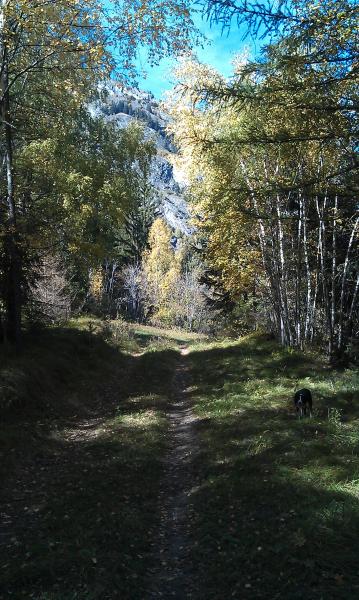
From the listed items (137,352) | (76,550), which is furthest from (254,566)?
(137,352)

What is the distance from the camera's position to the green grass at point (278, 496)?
464cm

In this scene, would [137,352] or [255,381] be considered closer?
[255,381]

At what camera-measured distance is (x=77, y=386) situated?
43.4ft

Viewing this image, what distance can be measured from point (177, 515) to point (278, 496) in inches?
59.5

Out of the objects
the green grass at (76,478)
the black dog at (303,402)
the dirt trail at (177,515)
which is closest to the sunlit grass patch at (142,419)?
the green grass at (76,478)

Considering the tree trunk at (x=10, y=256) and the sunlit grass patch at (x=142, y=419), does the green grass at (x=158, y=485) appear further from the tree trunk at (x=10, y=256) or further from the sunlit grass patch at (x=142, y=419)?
the tree trunk at (x=10, y=256)

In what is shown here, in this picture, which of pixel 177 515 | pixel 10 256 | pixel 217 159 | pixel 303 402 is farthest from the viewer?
pixel 217 159

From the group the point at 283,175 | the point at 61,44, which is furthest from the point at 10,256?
the point at 283,175

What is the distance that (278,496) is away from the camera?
628 centimetres

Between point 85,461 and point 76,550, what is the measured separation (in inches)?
121

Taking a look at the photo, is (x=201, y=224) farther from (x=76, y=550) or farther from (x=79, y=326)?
(x=76, y=550)

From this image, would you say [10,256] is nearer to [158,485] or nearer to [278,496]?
[158,485]

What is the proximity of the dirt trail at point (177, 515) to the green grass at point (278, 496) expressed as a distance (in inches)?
6.6

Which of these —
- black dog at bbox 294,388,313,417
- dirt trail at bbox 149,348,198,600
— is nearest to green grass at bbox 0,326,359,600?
dirt trail at bbox 149,348,198,600
